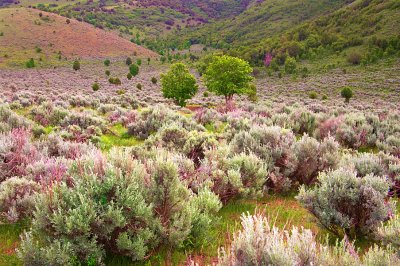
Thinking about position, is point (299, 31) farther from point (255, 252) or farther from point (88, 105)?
point (255, 252)

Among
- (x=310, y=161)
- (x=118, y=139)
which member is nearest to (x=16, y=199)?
(x=310, y=161)

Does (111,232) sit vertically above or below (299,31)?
below

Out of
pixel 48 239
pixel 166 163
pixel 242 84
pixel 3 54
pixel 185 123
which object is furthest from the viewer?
pixel 3 54

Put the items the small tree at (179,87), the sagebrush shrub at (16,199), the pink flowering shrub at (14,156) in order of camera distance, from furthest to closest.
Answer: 1. the small tree at (179,87)
2. the pink flowering shrub at (14,156)
3. the sagebrush shrub at (16,199)

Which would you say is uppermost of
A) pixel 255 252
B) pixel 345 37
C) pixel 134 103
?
pixel 345 37

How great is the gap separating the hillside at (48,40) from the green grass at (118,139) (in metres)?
92.2

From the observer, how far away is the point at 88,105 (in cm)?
2703

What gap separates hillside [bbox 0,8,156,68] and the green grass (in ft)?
303

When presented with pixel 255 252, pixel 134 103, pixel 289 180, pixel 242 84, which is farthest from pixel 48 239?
pixel 242 84

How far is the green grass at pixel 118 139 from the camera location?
12797 mm

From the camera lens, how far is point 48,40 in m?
117

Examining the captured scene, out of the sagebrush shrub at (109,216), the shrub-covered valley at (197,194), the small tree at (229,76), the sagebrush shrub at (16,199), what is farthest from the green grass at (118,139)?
the small tree at (229,76)

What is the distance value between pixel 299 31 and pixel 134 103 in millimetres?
A: 110089

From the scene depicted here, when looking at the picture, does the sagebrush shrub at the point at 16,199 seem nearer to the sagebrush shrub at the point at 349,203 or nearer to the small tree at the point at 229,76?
the sagebrush shrub at the point at 349,203
